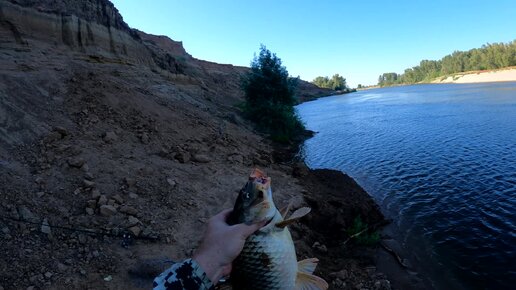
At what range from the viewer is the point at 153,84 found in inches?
979

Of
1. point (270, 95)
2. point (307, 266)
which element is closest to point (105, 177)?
point (307, 266)

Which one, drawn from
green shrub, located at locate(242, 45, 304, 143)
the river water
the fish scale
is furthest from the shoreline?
green shrub, located at locate(242, 45, 304, 143)

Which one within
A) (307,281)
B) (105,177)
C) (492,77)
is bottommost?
(105,177)

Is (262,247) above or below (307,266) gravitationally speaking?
above

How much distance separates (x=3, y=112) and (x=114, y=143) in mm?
3841

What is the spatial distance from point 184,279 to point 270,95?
106 feet

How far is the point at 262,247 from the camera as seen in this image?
318 centimetres

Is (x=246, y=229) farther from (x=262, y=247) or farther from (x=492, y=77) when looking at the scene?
(x=492, y=77)

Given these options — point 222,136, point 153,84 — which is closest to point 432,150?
point 222,136

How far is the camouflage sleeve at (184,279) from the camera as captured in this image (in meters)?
2.76

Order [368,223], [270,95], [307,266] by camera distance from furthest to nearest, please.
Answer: [270,95]
[368,223]
[307,266]

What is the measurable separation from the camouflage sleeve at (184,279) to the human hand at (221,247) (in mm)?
72

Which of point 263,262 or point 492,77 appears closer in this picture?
point 263,262

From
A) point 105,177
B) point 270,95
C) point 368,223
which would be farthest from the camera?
point 270,95
